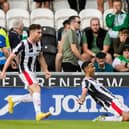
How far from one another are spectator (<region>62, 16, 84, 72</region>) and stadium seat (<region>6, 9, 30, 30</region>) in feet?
6.73

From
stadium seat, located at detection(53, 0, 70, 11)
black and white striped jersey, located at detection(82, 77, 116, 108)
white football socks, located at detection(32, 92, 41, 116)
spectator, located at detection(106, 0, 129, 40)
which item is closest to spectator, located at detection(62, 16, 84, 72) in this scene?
spectator, located at detection(106, 0, 129, 40)

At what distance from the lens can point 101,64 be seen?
47.5 feet

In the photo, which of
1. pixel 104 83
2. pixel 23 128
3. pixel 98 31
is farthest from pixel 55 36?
pixel 23 128

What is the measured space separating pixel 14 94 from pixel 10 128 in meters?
4.26

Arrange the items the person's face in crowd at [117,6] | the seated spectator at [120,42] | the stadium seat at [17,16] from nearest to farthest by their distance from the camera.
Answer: the seated spectator at [120,42], the person's face in crowd at [117,6], the stadium seat at [17,16]

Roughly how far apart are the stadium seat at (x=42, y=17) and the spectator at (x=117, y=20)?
164 centimetres

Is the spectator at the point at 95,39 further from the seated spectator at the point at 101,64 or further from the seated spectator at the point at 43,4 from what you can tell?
the seated spectator at the point at 43,4

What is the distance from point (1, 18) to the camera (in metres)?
16.5

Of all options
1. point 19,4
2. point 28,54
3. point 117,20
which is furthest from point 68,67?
point 19,4

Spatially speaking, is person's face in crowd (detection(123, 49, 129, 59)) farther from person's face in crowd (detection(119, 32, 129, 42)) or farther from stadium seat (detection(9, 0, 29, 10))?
stadium seat (detection(9, 0, 29, 10))

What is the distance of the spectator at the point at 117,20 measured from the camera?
51.7 ft

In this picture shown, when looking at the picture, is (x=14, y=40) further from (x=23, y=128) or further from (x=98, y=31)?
A: (x=23, y=128)

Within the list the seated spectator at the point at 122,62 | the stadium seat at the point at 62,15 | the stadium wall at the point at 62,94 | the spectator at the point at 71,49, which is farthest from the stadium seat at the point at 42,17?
the stadium wall at the point at 62,94

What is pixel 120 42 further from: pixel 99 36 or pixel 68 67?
pixel 68 67
